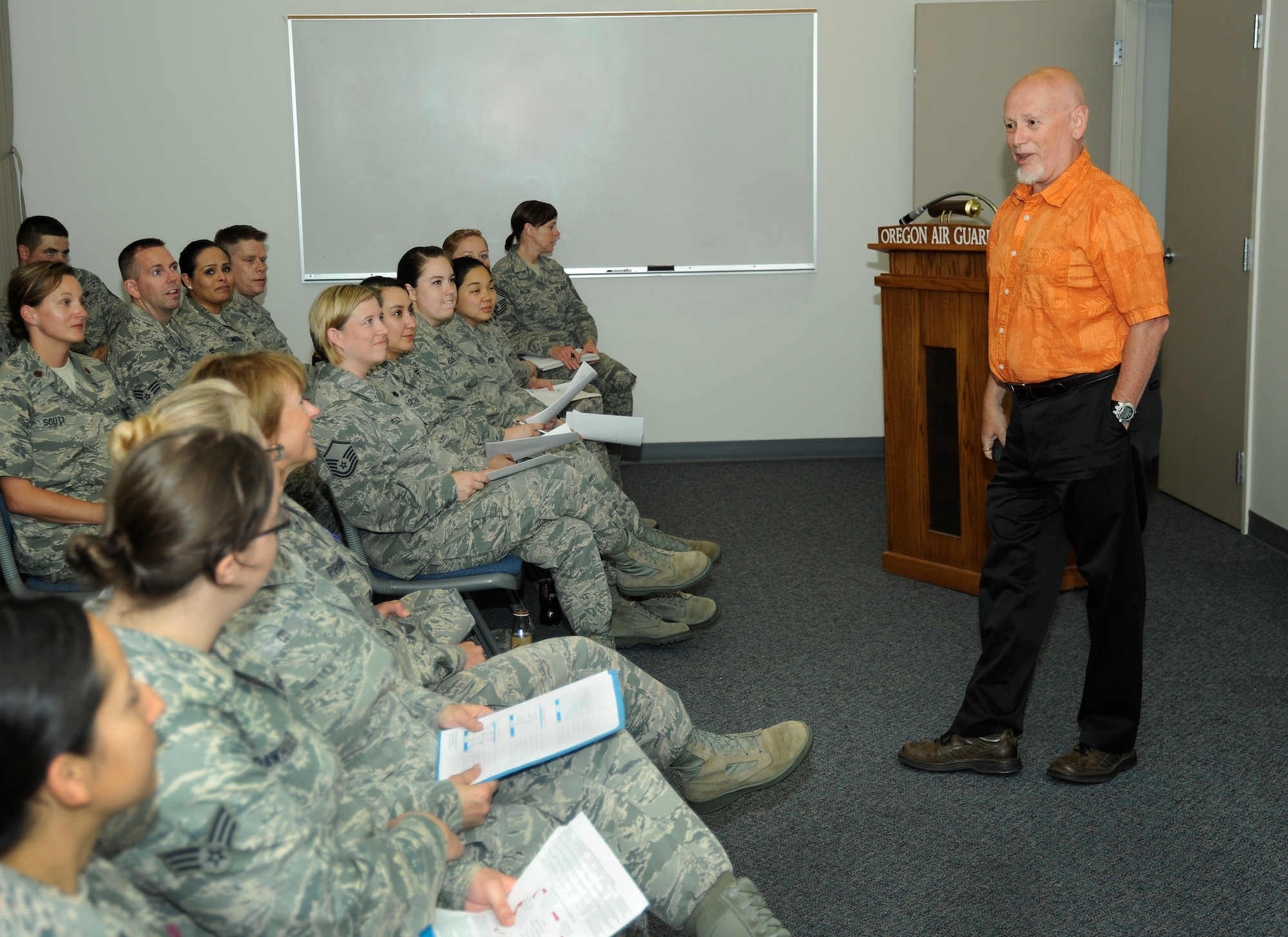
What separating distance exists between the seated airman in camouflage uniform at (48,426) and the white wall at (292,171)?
2803mm

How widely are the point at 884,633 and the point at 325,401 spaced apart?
5.98ft

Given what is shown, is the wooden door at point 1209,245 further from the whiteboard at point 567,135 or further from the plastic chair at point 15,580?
the plastic chair at point 15,580

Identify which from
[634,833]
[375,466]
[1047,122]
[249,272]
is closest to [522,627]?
[375,466]

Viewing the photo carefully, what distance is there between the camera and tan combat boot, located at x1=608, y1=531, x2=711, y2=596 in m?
3.23

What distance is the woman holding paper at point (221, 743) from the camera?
98 cm

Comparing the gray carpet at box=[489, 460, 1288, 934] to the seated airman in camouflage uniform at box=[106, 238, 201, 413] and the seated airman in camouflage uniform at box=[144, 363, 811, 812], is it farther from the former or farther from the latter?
the seated airman in camouflage uniform at box=[106, 238, 201, 413]

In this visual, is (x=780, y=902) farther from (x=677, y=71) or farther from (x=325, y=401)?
(x=677, y=71)

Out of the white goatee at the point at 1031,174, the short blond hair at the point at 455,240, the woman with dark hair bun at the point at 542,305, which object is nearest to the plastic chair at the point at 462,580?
the white goatee at the point at 1031,174

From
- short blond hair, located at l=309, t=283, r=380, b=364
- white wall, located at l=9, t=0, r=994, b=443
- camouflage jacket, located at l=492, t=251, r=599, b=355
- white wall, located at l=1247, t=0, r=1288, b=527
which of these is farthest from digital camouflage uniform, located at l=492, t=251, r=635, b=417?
white wall, located at l=1247, t=0, r=1288, b=527

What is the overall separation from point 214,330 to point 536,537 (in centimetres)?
227

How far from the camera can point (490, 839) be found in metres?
1.50

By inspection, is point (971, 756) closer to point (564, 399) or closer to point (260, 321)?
point (564, 399)

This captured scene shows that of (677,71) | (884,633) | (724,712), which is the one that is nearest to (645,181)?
(677,71)

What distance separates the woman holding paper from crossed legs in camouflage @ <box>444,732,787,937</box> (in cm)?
29
